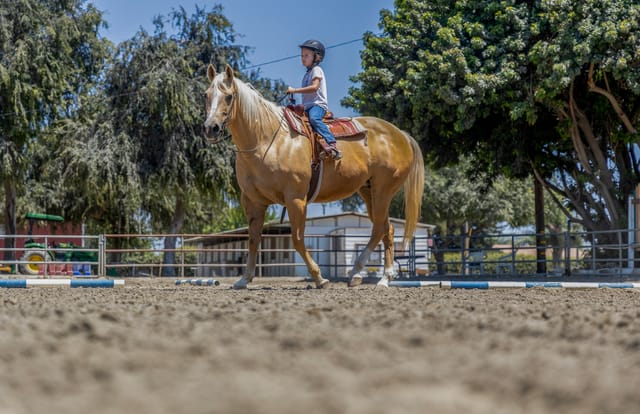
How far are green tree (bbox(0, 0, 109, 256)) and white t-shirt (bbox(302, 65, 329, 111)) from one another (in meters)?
17.7

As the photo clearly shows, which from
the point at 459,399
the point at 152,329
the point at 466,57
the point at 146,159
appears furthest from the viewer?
the point at 146,159

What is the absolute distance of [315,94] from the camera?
920 centimetres

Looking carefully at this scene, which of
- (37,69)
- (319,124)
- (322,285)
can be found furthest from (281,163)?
(37,69)

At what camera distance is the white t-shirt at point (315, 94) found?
917cm

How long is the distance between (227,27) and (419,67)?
11.7 metres

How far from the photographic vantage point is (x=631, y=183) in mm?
19062

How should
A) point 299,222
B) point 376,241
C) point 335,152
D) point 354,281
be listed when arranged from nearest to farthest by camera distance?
point 299,222 < point 335,152 < point 354,281 < point 376,241

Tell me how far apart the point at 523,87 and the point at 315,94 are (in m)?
8.96

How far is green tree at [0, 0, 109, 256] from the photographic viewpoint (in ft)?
81.8

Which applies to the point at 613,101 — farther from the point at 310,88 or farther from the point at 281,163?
the point at 281,163

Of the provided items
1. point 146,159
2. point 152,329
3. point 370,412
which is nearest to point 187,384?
point 370,412

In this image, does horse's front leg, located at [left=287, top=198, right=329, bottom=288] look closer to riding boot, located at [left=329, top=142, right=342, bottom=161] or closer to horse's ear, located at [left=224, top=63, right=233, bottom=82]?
riding boot, located at [left=329, top=142, right=342, bottom=161]

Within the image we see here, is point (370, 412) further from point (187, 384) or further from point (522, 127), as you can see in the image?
point (522, 127)

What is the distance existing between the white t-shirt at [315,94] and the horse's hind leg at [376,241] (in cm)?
159
